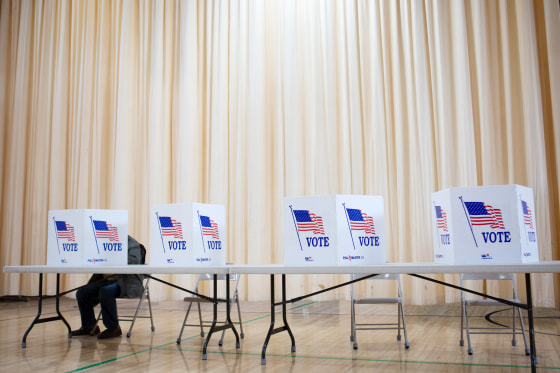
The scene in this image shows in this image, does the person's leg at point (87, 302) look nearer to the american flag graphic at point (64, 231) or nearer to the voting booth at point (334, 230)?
the american flag graphic at point (64, 231)

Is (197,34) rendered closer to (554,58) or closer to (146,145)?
(146,145)

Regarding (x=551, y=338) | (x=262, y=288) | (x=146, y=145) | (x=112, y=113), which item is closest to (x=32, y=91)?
(x=112, y=113)

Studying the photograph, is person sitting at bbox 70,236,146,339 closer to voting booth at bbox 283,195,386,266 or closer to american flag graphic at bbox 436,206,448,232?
voting booth at bbox 283,195,386,266

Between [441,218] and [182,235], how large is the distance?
1.56 meters

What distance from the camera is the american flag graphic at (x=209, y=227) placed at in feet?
10.9

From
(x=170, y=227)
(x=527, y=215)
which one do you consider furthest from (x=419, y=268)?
(x=170, y=227)

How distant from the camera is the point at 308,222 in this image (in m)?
2.83

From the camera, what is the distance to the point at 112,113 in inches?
260

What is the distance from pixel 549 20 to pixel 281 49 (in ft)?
8.83

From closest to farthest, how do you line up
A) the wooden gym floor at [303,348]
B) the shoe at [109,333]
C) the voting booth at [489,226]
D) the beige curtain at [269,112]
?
the voting booth at [489,226] → the wooden gym floor at [303,348] → the shoe at [109,333] → the beige curtain at [269,112]

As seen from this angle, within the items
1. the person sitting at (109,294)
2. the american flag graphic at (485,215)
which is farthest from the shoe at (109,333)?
the american flag graphic at (485,215)

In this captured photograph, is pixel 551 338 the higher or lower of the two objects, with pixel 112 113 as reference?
lower

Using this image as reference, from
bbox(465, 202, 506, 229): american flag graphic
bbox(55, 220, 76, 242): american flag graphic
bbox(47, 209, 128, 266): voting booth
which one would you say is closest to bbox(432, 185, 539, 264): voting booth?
bbox(465, 202, 506, 229): american flag graphic

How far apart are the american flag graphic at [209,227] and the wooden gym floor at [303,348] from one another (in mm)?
760
